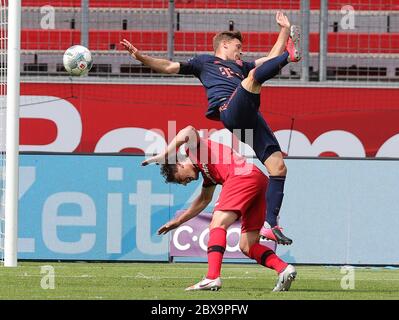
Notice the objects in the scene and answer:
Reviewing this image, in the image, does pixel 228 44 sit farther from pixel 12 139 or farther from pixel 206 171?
pixel 12 139

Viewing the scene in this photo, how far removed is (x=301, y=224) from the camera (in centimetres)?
1550

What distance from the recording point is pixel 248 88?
32.1ft

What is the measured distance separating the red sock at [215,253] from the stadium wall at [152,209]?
5.55m

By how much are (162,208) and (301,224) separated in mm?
1950

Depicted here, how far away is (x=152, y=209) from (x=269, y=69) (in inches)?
245

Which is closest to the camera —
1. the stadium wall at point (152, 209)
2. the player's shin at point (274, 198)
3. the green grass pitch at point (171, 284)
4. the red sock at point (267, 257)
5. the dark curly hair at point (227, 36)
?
the green grass pitch at point (171, 284)

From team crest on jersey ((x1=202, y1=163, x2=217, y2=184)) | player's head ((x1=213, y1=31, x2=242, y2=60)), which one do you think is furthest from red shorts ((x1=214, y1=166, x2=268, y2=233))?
player's head ((x1=213, y1=31, x2=242, y2=60))

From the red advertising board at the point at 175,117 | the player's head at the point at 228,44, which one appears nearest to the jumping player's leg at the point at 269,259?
the player's head at the point at 228,44

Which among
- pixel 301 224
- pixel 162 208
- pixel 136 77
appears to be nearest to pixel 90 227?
pixel 162 208

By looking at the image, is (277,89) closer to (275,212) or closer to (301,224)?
(301,224)

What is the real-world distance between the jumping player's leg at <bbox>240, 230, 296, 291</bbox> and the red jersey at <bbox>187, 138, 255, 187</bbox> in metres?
0.60

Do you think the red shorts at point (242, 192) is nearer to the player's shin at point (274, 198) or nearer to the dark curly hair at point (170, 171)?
the player's shin at point (274, 198)

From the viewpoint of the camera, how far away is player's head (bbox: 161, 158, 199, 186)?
9.75 meters

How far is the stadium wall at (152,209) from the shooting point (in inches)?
604
